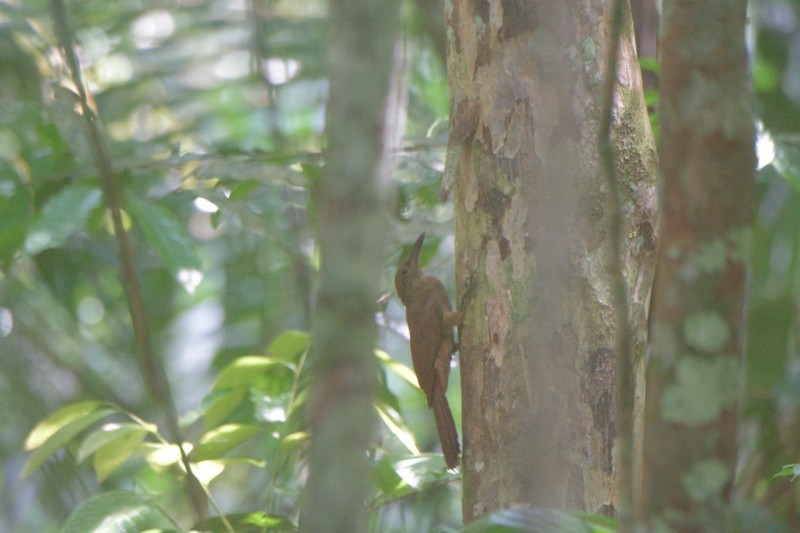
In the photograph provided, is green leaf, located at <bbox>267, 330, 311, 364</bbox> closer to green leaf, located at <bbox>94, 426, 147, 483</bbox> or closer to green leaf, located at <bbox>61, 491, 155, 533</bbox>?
green leaf, located at <bbox>94, 426, 147, 483</bbox>

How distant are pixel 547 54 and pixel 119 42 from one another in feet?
12.9

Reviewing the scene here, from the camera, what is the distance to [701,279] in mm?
1248

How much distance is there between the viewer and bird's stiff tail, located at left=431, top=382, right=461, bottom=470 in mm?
2854

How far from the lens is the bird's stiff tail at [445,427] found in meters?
2.85

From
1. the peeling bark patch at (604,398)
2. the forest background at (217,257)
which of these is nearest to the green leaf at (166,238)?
the forest background at (217,257)

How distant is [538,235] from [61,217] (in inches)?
65.5

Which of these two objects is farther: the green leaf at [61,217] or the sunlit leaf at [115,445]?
the green leaf at [61,217]

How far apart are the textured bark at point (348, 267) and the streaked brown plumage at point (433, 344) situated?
5.80 ft

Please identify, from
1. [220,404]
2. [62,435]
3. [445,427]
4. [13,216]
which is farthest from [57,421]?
[445,427]

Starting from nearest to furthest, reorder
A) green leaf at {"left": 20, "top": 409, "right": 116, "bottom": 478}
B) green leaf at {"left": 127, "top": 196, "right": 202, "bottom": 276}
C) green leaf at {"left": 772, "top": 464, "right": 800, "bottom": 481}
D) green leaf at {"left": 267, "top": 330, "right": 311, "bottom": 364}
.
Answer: green leaf at {"left": 772, "top": 464, "right": 800, "bottom": 481}
green leaf at {"left": 20, "top": 409, "right": 116, "bottom": 478}
green leaf at {"left": 267, "top": 330, "right": 311, "bottom": 364}
green leaf at {"left": 127, "top": 196, "right": 202, "bottom": 276}

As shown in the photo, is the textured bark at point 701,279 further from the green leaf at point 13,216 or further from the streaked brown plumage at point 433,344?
the green leaf at point 13,216

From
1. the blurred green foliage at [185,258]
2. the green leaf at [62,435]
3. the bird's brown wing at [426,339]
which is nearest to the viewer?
the green leaf at [62,435]

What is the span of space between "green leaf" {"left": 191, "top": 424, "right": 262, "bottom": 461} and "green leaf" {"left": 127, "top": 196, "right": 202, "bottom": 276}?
0.66 meters

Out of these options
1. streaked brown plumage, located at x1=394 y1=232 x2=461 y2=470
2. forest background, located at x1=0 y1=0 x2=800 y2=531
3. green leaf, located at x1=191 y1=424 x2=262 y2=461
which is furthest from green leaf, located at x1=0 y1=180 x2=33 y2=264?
streaked brown plumage, located at x1=394 y1=232 x2=461 y2=470
